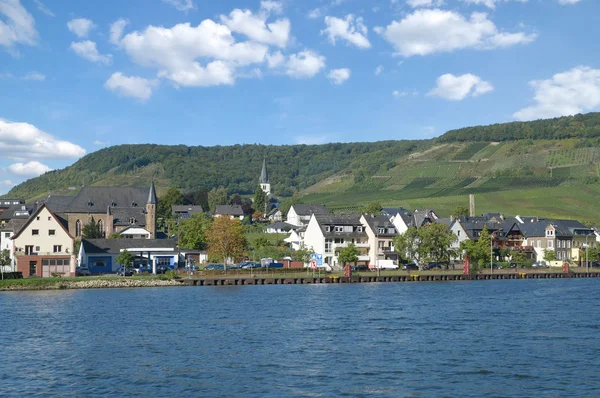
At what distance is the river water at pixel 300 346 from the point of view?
30.2m

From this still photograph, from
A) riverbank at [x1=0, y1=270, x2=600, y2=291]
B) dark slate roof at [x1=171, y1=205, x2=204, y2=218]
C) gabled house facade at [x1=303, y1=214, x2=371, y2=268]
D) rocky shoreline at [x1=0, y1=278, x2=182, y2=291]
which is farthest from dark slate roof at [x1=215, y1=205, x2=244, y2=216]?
rocky shoreline at [x1=0, y1=278, x2=182, y2=291]

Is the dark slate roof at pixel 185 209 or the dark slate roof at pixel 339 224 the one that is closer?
the dark slate roof at pixel 339 224

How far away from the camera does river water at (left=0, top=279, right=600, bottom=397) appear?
30.2 metres

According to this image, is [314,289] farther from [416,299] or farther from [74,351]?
[74,351]

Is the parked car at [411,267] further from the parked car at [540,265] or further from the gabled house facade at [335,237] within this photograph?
the parked car at [540,265]

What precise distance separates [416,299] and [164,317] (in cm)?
2555

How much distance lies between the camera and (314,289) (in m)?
79.9

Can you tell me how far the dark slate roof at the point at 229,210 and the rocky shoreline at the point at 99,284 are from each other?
353 ft

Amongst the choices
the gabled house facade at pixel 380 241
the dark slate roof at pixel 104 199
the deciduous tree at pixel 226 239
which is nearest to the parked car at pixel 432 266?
the gabled house facade at pixel 380 241

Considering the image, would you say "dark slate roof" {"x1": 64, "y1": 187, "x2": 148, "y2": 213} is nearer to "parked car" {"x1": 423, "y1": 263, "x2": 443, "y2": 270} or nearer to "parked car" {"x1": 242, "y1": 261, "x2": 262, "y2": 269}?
"parked car" {"x1": 242, "y1": 261, "x2": 262, "y2": 269}

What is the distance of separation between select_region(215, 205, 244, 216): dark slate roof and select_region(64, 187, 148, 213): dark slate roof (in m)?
33.4

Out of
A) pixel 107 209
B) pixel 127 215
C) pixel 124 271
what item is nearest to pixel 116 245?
pixel 124 271

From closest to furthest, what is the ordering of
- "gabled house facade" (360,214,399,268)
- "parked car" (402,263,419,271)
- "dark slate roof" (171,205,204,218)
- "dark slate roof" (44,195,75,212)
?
"parked car" (402,263,419,271) → "gabled house facade" (360,214,399,268) → "dark slate roof" (44,195,75,212) → "dark slate roof" (171,205,204,218)

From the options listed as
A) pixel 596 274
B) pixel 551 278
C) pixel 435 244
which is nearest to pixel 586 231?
pixel 596 274
